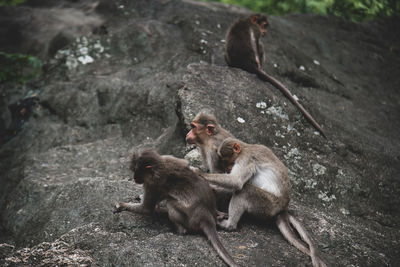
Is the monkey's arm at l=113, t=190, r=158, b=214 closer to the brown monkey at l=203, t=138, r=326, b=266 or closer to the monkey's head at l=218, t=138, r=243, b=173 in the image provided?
the brown monkey at l=203, t=138, r=326, b=266

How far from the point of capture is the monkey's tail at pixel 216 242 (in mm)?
2885

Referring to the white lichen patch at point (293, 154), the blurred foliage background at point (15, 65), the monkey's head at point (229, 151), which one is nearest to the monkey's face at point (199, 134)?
the monkey's head at point (229, 151)

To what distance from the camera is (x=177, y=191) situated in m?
3.44

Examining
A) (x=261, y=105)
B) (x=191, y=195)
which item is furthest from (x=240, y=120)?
(x=191, y=195)

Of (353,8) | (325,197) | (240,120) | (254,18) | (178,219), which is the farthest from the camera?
(353,8)

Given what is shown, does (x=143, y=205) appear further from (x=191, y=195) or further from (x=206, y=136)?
(x=206, y=136)

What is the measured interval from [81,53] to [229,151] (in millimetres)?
5268

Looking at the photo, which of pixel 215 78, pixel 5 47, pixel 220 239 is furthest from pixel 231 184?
pixel 5 47

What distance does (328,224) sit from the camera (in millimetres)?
3805

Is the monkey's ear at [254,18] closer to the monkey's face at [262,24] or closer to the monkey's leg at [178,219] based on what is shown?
the monkey's face at [262,24]

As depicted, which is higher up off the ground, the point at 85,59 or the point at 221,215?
the point at 221,215

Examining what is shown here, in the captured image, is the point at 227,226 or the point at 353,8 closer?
the point at 227,226

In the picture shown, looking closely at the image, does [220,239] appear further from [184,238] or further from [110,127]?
[110,127]

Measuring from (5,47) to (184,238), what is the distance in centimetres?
816
